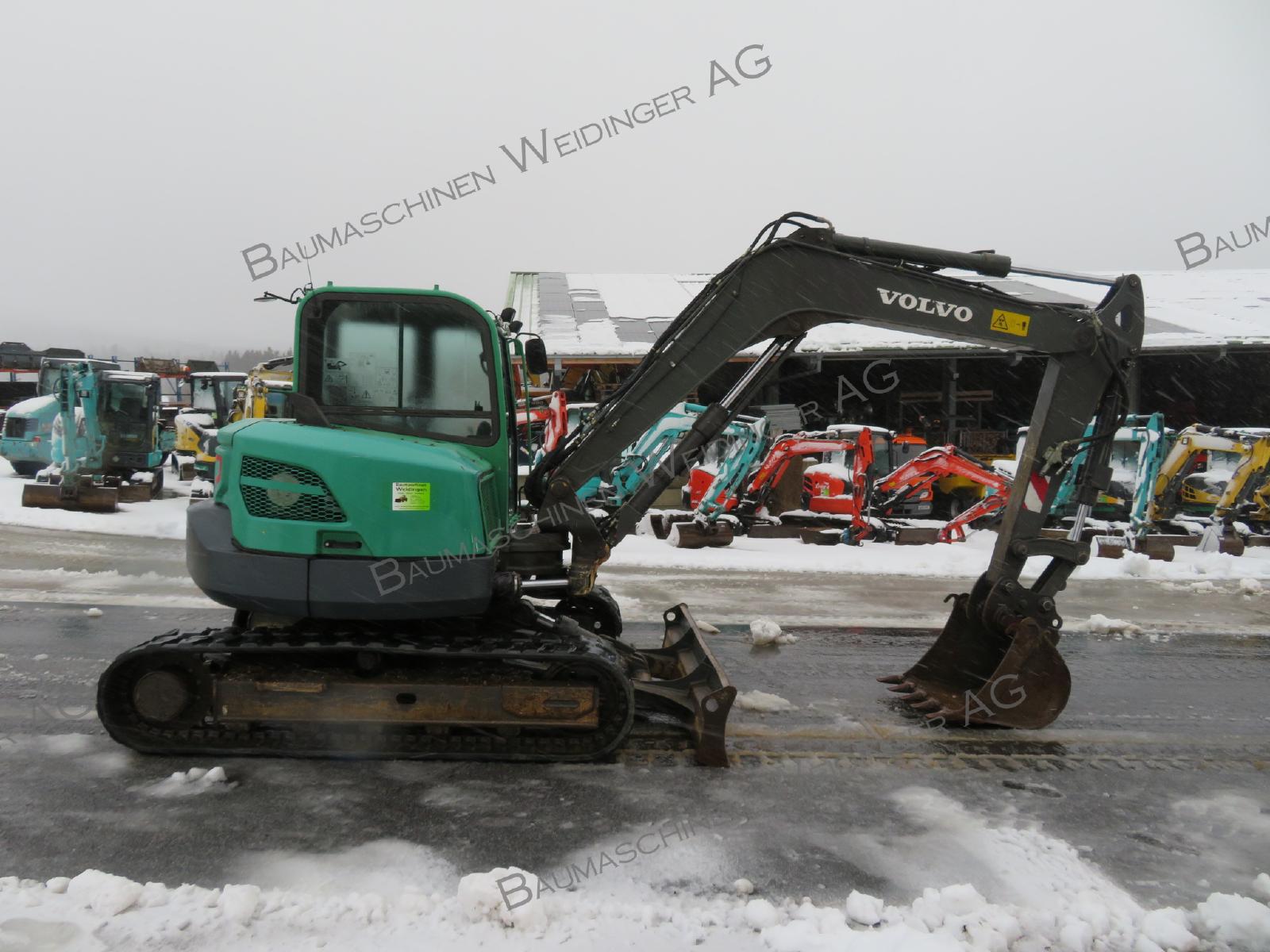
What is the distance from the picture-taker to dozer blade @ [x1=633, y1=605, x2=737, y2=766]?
4469 millimetres

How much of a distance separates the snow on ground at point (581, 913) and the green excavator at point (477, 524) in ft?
3.20

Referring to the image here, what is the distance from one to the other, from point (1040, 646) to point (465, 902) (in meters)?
3.47

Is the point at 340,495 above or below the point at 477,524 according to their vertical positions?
above

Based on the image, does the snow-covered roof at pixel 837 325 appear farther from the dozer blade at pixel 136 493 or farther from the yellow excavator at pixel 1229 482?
the dozer blade at pixel 136 493

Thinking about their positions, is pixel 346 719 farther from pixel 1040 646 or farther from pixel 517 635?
pixel 1040 646

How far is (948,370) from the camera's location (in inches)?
896

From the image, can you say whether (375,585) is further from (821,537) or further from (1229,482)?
(1229,482)

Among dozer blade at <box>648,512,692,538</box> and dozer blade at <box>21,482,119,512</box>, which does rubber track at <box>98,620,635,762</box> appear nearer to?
dozer blade at <box>648,512,692,538</box>

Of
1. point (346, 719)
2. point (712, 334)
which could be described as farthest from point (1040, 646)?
point (346, 719)

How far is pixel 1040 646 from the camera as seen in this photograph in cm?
496

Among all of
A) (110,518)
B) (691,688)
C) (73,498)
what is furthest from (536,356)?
(73,498)

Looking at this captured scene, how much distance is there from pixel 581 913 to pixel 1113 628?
658cm

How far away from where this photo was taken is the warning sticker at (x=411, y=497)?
416 centimetres

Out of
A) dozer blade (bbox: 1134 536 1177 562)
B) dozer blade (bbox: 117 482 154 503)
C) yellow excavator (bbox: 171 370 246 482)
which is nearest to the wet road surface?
dozer blade (bbox: 1134 536 1177 562)
